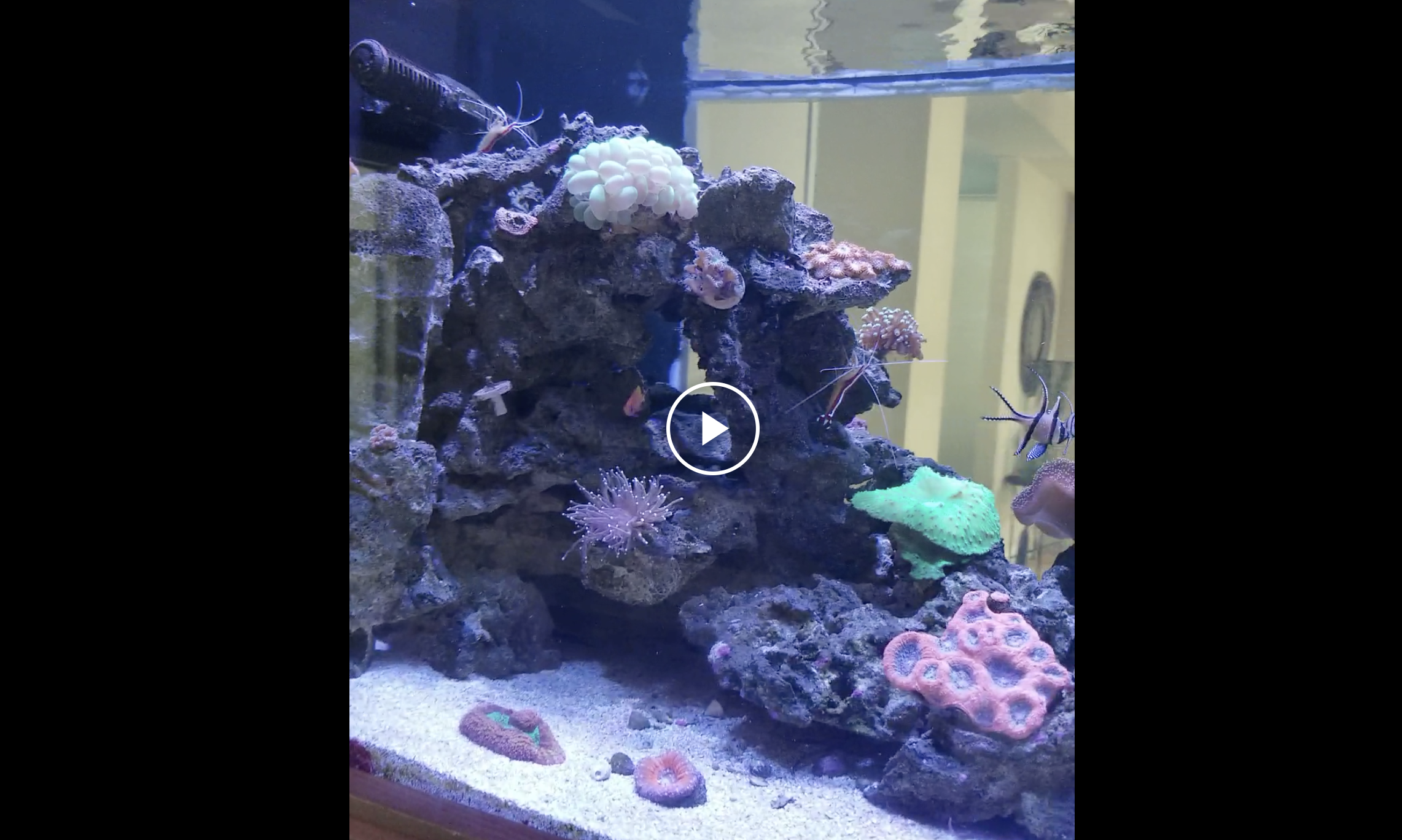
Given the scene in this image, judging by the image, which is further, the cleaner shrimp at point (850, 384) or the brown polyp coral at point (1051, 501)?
the cleaner shrimp at point (850, 384)

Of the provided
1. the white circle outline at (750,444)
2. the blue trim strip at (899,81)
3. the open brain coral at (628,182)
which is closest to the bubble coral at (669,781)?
the white circle outline at (750,444)

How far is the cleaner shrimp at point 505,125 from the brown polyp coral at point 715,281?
2.91ft

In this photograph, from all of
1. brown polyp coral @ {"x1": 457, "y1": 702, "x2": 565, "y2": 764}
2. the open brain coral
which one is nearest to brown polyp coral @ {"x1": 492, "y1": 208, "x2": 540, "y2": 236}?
the open brain coral

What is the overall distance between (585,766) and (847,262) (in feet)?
5.20

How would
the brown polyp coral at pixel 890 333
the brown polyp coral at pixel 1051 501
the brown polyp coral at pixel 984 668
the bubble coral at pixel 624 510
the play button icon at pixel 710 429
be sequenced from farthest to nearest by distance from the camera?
the bubble coral at pixel 624 510 < the play button icon at pixel 710 429 < the brown polyp coral at pixel 890 333 < the brown polyp coral at pixel 984 668 < the brown polyp coral at pixel 1051 501

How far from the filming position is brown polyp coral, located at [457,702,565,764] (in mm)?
2035

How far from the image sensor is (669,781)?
193 cm

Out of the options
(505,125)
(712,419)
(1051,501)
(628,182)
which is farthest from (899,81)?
(505,125)

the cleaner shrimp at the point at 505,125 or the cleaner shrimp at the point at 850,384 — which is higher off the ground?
the cleaner shrimp at the point at 505,125

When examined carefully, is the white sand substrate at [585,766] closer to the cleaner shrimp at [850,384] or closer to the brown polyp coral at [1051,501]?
the brown polyp coral at [1051,501]

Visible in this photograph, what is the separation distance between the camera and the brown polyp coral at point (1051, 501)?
1.61 meters
